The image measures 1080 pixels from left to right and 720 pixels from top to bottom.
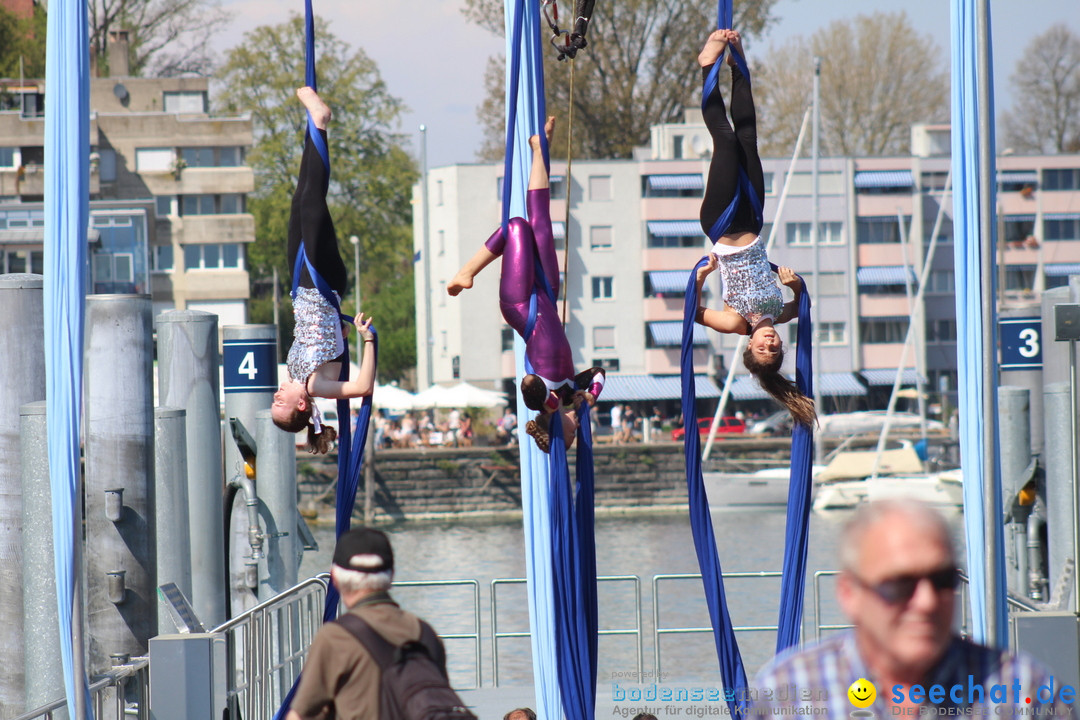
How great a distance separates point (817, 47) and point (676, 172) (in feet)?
23.2

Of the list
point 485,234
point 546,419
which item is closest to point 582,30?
point 546,419

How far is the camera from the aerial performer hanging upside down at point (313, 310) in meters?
7.00

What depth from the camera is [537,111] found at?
702 cm

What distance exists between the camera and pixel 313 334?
7160mm

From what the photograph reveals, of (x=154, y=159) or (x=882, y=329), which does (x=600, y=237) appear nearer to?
(x=882, y=329)

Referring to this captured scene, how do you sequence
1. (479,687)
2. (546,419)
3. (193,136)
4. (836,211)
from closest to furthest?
(546,419) < (479,687) < (193,136) < (836,211)

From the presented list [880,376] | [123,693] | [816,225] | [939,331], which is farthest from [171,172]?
[123,693]

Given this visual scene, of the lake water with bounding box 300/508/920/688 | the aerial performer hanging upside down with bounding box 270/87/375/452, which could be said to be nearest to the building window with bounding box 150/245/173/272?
the lake water with bounding box 300/508/920/688

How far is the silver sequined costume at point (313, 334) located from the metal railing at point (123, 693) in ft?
5.73

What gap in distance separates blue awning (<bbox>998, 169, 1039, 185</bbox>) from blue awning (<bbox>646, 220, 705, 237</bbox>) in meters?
13.2

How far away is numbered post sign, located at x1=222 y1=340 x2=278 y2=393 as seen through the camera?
1095cm

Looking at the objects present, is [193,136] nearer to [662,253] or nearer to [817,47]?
[662,253]

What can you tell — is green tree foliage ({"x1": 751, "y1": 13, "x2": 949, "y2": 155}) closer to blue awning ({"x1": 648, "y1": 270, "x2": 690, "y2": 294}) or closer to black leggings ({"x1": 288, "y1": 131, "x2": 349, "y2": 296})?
blue awning ({"x1": 648, "y1": 270, "x2": 690, "y2": 294})

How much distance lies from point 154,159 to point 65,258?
46.3 metres
